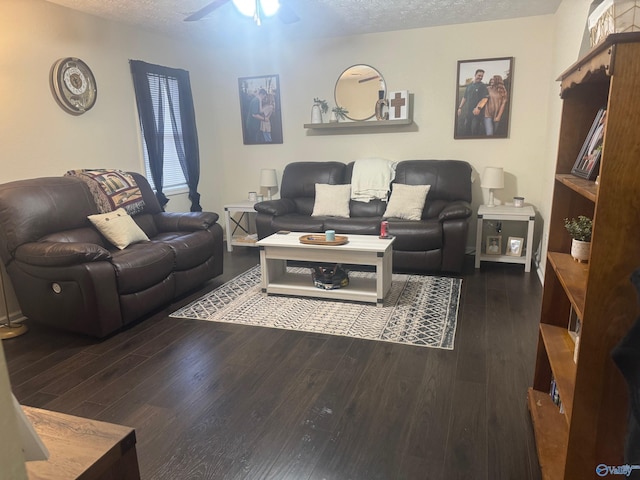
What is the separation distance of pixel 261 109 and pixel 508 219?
126 inches

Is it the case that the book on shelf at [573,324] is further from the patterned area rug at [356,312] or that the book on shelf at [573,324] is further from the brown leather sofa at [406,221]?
the brown leather sofa at [406,221]

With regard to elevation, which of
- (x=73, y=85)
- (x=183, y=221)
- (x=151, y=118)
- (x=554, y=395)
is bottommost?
(x=554, y=395)

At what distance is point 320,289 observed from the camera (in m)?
3.62

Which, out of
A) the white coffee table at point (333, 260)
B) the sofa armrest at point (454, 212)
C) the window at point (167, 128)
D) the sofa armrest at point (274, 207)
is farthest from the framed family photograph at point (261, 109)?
the sofa armrest at point (454, 212)

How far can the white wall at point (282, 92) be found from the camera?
3.46 metres

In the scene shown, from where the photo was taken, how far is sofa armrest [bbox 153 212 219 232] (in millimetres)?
3988

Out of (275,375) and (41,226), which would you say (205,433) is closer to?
(275,375)

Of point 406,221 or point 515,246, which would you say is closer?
point 406,221

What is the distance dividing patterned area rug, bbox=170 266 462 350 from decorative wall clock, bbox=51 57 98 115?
2.02 m

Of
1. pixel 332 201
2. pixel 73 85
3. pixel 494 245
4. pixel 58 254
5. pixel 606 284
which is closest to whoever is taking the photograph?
pixel 606 284

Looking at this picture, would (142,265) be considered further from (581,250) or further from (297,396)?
(581,250)

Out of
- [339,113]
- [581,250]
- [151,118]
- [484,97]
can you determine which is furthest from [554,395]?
[151,118]

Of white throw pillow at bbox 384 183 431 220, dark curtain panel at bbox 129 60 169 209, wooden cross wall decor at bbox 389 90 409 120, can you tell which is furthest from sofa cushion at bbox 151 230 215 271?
wooden cross wall decor at bbox 389 90 409 120

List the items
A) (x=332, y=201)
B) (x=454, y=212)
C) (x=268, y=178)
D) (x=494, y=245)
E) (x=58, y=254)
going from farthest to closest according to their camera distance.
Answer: (x=268, y=178), (x=332, y=201), (x=494, y=245), (x=454, y=212), (x=58, y=254)
